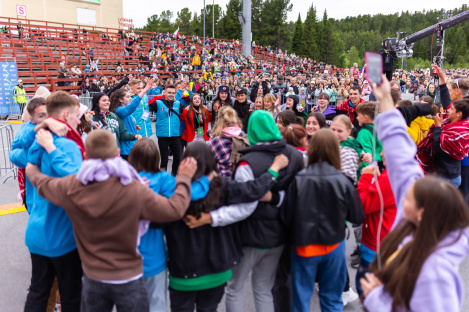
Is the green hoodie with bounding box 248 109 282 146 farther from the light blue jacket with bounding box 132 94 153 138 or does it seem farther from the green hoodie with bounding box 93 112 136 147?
the light blue jacket with bounding box 132 94 153 138

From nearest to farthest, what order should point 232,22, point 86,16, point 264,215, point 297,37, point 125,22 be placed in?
point 264,215
point 86,16
point 125,22
point 232,22
point 297,37

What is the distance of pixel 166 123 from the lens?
6758 mm

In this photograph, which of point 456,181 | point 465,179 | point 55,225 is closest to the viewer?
point 55,225

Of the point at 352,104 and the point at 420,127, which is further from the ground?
the point at 352,104

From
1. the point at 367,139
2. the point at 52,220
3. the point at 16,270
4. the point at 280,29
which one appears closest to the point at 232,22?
the point at 280,29

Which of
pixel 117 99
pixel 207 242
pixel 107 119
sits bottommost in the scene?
pixel 207 242

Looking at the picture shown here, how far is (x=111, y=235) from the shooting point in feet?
6.96

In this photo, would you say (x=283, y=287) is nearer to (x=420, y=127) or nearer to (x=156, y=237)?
(x=156, y=237)

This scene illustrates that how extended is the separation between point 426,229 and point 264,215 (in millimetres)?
1333

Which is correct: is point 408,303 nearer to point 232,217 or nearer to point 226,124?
point 232,217

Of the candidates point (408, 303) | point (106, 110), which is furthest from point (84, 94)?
point (408, 303)

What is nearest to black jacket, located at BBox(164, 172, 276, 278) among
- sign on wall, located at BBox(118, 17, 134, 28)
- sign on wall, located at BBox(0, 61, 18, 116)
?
sign on wall, located at BBox(0, 61, 18, 116)

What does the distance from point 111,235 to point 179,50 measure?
31110 mm

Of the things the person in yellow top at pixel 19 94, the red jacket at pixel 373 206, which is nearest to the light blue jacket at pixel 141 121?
the red jacket at pixel 373 206
